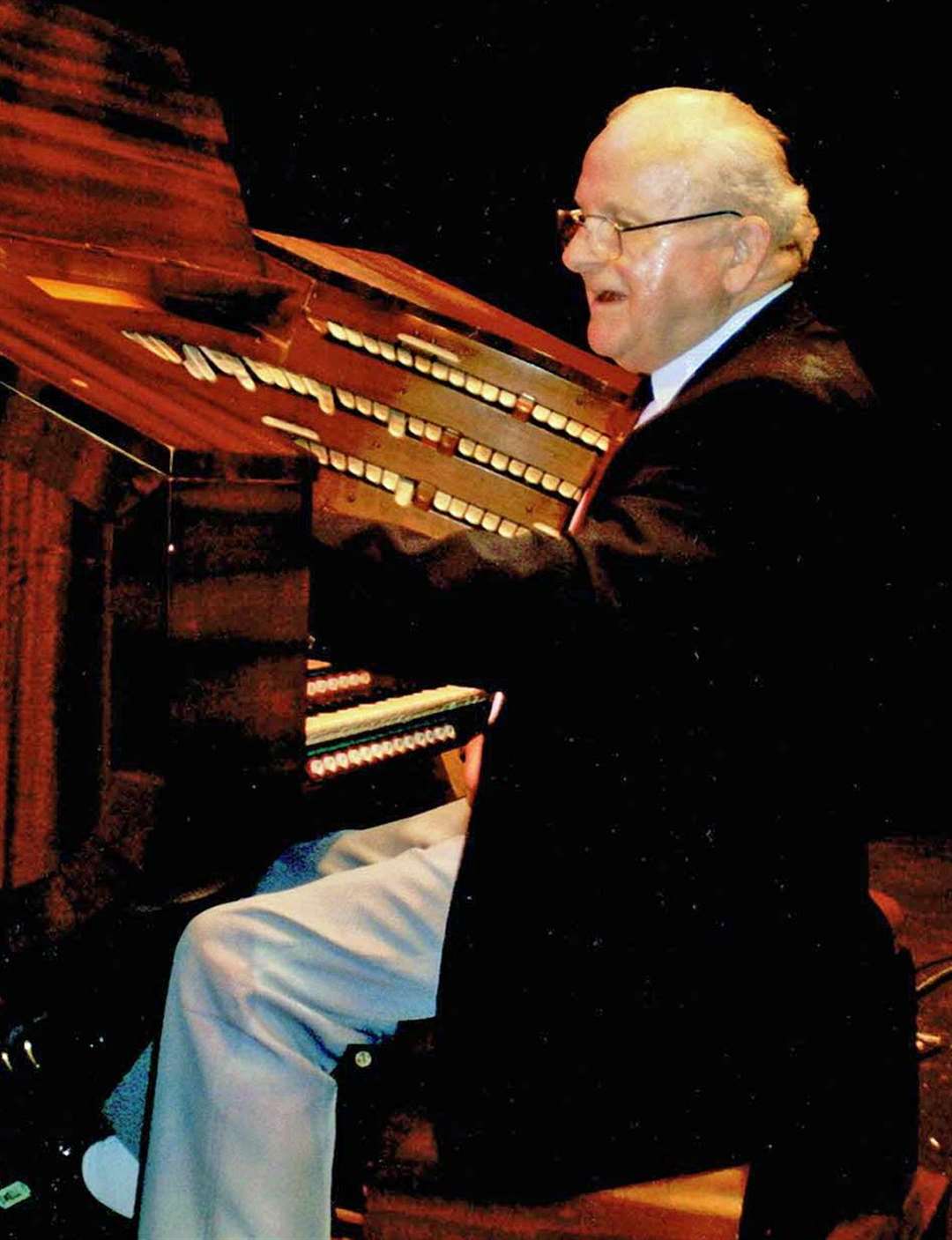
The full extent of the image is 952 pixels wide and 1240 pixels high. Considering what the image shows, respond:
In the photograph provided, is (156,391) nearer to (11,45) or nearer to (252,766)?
(252,766)

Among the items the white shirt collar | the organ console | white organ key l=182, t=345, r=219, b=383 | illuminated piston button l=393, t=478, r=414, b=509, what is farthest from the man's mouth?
white organ key l=182, t=345, r=219, b=383

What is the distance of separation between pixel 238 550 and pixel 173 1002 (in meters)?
0.74

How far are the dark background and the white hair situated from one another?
155cm

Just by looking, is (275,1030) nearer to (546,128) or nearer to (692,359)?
(692,359)

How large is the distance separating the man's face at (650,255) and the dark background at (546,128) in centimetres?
151

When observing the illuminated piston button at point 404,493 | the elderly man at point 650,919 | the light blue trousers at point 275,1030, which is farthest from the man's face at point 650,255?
the light blue trousers at point 275,1030

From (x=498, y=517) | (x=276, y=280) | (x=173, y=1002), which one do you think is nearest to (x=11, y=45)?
(x=276, y=280)

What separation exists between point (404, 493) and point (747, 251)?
0.79 metres

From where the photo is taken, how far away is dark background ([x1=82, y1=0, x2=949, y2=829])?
2979 millimetres

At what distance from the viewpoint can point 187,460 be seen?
98cm

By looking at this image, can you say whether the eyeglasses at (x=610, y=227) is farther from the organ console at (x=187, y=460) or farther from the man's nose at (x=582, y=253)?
the organ console at (x=187, y=460)

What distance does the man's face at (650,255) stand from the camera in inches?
66.4

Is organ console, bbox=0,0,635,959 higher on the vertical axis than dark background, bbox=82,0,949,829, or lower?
lower

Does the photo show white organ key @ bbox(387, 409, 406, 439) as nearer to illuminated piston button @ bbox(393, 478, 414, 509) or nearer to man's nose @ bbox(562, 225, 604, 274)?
illuminated piston button @ bbox(393, 478, 414, 509)
